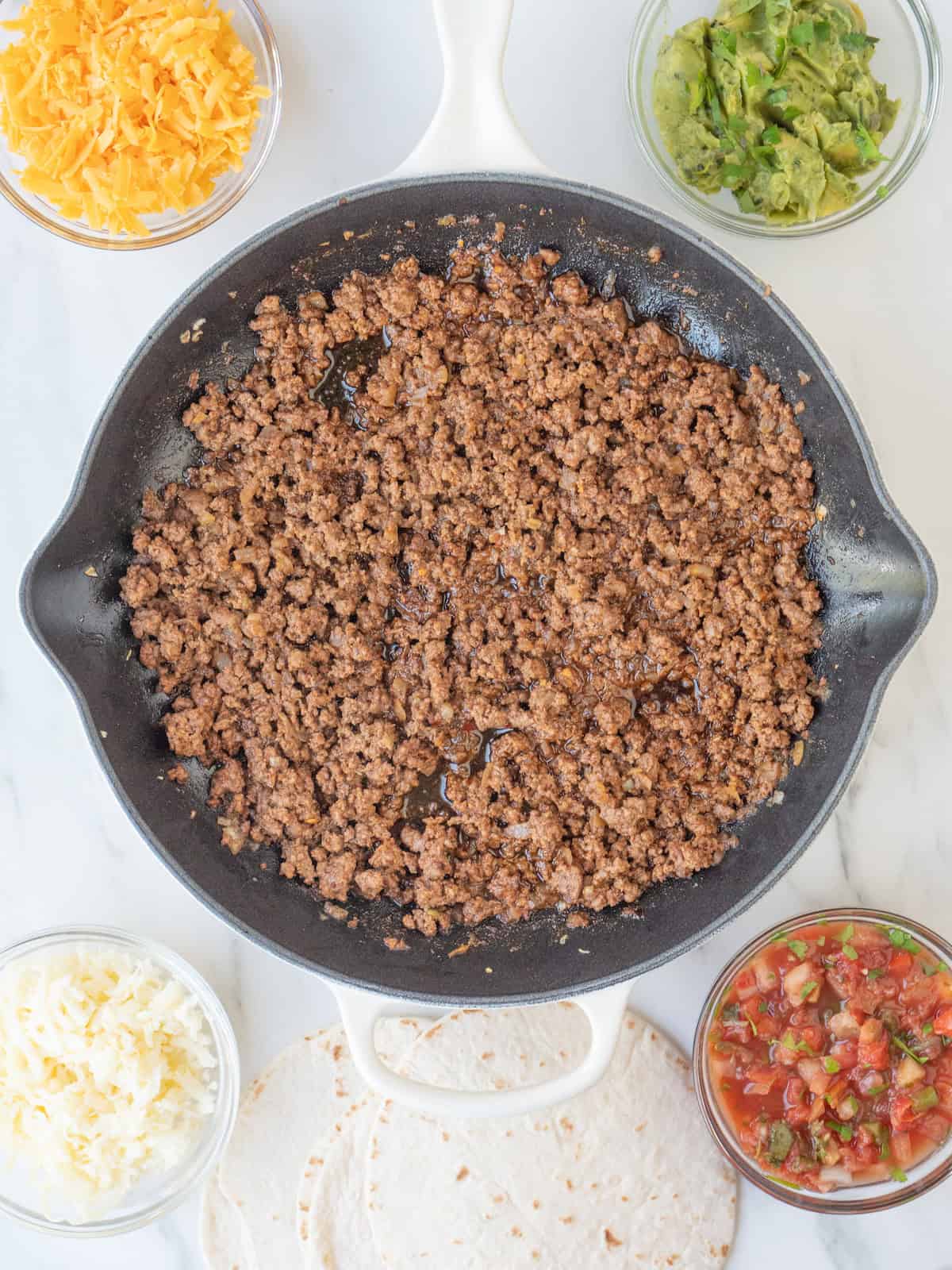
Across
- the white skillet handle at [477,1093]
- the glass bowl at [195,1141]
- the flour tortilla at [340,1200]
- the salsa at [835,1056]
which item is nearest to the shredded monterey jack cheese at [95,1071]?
the glass bowl at [195,1141]

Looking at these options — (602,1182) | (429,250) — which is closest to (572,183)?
(429,250)

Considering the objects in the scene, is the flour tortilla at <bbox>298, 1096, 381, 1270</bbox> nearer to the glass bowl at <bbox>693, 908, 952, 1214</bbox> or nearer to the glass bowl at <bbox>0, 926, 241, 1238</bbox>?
the glass bowl at <bbox>0, 926, 241, 1238</bbox>

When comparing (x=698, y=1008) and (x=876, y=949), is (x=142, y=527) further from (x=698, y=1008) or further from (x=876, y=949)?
(x=876, y=949)

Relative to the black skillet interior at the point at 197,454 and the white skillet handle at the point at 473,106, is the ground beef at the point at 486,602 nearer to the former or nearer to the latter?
the black skillet interior at the point at 197,454

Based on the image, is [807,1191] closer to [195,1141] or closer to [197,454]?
[195,1141]

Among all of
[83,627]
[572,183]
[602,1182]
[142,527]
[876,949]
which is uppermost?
[572,183]

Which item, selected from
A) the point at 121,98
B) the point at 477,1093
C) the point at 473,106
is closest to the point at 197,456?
the point at 121,98
